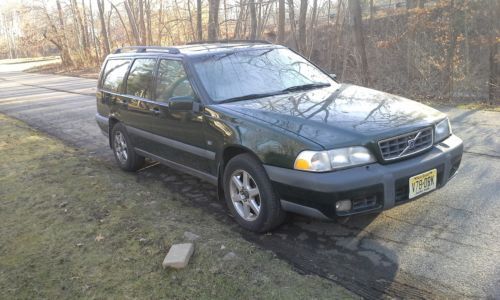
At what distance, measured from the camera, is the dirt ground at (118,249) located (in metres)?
3.08

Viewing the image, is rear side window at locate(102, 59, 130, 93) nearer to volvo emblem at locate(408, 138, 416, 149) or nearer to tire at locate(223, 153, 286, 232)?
tire at locate(223, 153, 286, 232)

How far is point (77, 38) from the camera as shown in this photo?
37469mm

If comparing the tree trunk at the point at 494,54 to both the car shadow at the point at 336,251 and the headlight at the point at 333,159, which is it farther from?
the headlight at the point at 333,159

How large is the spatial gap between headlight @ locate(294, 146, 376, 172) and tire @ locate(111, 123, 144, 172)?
10.4 feet

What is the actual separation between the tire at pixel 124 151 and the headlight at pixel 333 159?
3.18 metres

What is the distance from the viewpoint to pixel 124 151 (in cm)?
607

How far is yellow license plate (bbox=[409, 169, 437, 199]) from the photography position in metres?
3.40

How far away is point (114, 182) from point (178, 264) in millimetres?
2549

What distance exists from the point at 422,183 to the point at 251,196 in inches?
55.4

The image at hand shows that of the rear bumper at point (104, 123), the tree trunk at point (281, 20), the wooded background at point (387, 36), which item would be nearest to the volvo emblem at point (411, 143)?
the rear bumper at point (104, 123)

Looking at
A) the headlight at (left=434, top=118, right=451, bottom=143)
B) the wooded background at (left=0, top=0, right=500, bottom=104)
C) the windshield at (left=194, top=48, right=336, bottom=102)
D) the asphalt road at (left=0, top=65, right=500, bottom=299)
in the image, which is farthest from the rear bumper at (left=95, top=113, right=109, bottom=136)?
the wooded background at (left=0, top=0, right=500, bottom=104)

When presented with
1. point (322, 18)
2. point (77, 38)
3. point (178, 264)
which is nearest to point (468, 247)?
point (178, 264)

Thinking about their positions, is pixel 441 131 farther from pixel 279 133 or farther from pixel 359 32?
pixel 359 32

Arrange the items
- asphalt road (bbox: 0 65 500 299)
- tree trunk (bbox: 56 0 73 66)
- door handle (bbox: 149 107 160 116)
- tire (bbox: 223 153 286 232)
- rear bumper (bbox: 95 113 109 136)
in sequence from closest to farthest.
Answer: asphalt road (bbox: 0 65 500 299) < tire (bbox: 223 153 286 232) < door handle (bbox: 149 107 160 116) < rear bumper (bbox: 95 113 109 136) < tree trunk (bbox: 56 0 73 66)
